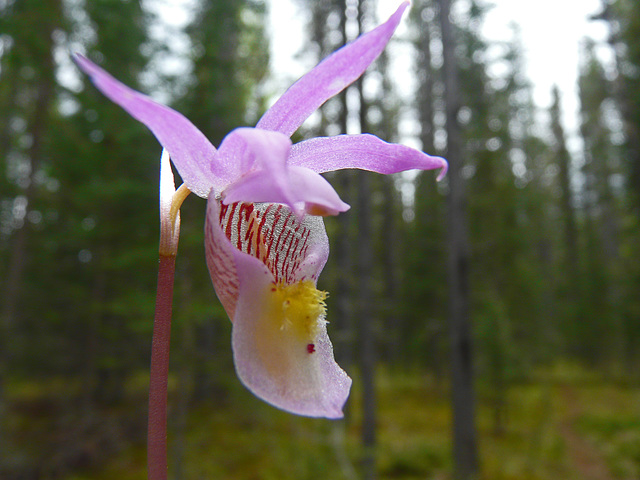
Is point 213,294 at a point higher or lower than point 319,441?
higher

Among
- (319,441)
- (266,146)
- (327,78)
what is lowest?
(319,441)

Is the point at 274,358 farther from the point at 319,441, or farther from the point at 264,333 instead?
the point at 319,441

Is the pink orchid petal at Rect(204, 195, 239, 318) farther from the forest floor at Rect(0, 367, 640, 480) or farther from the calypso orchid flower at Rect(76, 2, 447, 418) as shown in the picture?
the forest floor at Rect(0, 367, 640, 480)

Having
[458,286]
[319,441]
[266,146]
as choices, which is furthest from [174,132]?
[458,286]

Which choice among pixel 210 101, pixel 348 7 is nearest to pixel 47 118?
pixel 210 101

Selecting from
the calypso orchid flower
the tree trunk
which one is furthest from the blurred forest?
the calypso orchid flower

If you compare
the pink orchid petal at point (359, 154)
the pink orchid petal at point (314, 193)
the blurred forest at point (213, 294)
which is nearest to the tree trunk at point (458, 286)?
the blurred forest at point (213, 294)

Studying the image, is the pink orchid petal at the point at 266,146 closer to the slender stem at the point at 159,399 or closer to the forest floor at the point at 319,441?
the slender stem at the point at 159,399
